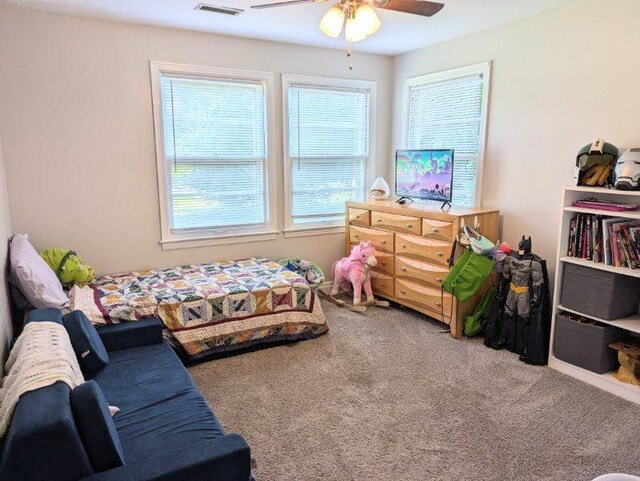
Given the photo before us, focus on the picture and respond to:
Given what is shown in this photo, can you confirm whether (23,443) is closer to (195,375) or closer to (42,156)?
(195,375)

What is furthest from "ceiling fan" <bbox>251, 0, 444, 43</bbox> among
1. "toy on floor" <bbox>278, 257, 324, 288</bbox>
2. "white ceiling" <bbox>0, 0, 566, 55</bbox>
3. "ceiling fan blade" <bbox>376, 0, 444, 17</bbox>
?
"toy on floor" <bbox>278, 257, 324, 288</bbox>

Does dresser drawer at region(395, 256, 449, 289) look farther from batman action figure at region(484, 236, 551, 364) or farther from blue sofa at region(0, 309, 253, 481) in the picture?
blue sofa at region(0, 309, 253, 481)

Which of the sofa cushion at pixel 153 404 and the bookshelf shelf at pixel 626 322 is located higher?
the bookshelf shelf at pixel 626 322

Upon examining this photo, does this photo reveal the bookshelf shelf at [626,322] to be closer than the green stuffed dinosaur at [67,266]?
Yes

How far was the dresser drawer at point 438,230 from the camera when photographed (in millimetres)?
3713

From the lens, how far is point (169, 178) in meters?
4.02

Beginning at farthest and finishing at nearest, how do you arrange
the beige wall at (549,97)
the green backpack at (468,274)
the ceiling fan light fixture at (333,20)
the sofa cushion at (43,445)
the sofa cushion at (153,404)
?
the green backpack at (468,274) → the beige wall at (549,97) → the ceiling fan light fixture at (333,20) → the sofa cushion at (153,404) → the sofa cushion at (43,445)

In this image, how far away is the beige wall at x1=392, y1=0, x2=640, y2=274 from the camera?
9.88 ft

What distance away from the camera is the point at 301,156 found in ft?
15.2

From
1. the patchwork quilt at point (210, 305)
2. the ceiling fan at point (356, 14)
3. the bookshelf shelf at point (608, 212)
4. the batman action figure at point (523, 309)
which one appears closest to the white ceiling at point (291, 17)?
the ceiling fan at point (356, 14)

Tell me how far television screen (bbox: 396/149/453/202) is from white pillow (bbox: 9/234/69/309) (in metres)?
3.02

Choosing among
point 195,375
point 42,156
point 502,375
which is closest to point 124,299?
point 195,375

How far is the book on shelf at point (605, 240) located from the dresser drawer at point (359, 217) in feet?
6.26

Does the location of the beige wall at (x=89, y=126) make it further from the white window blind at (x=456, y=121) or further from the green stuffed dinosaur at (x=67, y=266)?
the white window blind at (x=456, y=121)
